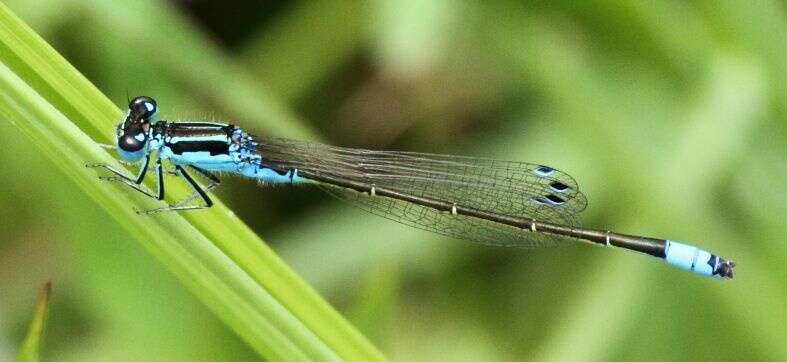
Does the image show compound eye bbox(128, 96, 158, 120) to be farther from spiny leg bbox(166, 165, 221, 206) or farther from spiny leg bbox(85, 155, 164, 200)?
spiny leg bbox(85, 155, 164, 200)

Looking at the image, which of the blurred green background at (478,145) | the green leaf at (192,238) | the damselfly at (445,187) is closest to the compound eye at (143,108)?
the damselfly at (445,187)

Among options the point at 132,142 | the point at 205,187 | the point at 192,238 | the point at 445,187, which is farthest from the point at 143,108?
the point at 445,187

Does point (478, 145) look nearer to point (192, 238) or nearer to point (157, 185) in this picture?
point (157, 185)

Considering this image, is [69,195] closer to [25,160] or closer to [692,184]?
[25,160]

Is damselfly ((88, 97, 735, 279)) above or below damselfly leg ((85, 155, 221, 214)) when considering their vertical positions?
above

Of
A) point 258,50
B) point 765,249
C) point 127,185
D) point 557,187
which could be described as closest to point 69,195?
point 127,185

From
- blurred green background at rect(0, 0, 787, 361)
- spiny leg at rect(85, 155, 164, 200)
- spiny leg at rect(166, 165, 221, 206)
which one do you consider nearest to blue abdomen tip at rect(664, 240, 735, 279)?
blurred green background at rect(0, 0, 787, 361)

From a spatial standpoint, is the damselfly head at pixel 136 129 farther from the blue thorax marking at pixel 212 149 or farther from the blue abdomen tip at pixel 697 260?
the blue abdomen tip at pixel 697 260
